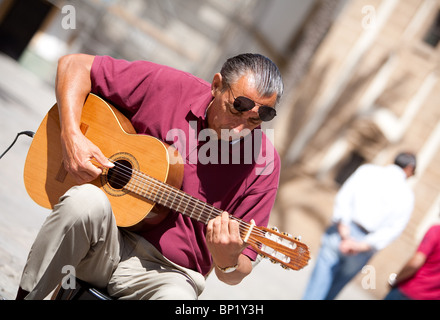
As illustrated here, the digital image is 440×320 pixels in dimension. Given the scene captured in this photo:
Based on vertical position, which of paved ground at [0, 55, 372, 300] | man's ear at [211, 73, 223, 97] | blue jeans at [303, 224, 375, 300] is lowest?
paved ground at [0, 55, 372, 300]

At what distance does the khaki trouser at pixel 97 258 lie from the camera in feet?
6.97

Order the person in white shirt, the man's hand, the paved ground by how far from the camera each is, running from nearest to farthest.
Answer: the man's hand < the paved ground < the person in white shirt

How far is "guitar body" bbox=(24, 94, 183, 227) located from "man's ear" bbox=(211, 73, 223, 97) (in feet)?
1.23

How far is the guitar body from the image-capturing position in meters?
2.53

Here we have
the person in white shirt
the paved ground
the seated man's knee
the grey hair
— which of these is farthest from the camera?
the person in white shirt

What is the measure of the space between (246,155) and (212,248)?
55 cm

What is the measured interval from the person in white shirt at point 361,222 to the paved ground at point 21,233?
1009mm

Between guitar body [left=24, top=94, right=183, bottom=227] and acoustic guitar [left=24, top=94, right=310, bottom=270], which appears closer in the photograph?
acoustic guitar [left=24, top=94, right=310, bottom=270]

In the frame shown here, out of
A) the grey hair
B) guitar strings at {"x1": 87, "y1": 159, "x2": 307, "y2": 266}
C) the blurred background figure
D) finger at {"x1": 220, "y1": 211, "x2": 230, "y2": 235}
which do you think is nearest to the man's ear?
the grey hair

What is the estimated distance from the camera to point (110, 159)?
8.92 feet

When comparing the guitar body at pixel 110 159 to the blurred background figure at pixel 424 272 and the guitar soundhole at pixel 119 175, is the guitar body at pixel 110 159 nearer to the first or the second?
the guitar soundhole at pixel 119 175

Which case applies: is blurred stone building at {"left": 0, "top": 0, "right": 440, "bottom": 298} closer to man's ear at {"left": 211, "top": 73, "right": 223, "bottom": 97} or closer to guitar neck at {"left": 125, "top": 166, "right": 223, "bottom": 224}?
man's ear at {"left": 211, "top": 73, "right": 223, "bottom": 97}

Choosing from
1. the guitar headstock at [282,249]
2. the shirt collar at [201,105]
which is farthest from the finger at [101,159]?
the guitar headstock at [282,249]
